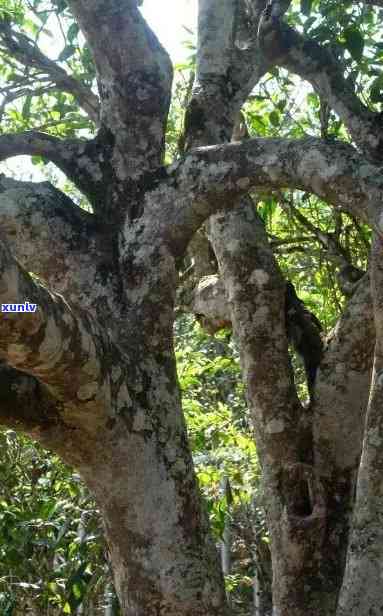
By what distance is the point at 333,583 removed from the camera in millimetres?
3191

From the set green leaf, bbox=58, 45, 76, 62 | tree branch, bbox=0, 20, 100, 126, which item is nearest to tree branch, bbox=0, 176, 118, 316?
green leaf, bbox=58, 45, 76, 62

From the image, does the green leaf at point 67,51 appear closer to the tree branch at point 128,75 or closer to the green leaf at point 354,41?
the tree branch at point 128,75

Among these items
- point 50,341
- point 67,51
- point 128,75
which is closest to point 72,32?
point 67,51

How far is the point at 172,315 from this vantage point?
2775mm

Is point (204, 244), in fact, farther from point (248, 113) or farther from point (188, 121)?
point (188, 121)

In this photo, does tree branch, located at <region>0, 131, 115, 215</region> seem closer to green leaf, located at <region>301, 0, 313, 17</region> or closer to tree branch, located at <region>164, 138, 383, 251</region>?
tree branch, located at <region>164, 138, 383, 251</region>

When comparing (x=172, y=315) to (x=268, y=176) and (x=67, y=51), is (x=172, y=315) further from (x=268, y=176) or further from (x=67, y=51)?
(x=67, y=51)

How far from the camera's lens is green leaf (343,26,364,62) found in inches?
143

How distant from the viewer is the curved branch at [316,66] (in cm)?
354

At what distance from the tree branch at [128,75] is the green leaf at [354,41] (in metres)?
0.92

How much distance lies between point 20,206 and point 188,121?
113 cm

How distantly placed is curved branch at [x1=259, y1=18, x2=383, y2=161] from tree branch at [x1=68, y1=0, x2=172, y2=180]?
2.70 ft

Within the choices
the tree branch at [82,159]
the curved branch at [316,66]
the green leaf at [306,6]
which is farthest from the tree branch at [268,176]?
the green leaf at [306,6]

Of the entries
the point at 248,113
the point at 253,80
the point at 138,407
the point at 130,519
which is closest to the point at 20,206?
the point at 138,407
